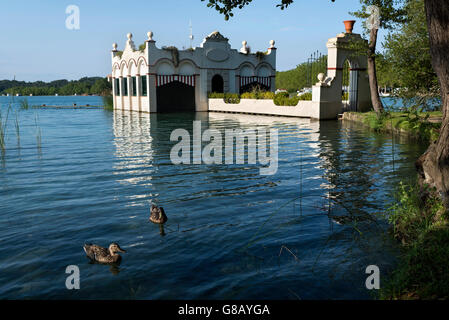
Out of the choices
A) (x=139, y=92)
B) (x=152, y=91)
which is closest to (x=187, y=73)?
(x=152, y=91)

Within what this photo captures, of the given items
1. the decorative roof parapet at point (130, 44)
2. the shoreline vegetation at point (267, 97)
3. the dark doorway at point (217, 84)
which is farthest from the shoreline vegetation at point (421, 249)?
the decorative roof parapet at point (130, 44)

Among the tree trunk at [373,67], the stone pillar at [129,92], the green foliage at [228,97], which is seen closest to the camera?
the tree trunk at [373,67]

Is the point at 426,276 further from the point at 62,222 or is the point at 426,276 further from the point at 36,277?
the point at 62,222

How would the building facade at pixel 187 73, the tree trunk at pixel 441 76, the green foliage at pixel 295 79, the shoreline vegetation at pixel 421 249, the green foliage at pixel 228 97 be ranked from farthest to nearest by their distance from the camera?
the green foliage at pixel 295 79, the building facade at pixel 187 73, the green foliage at pixel 228 97, the tree trunk at pixel 441 76, the shoreline vegetation at pixel 421 249

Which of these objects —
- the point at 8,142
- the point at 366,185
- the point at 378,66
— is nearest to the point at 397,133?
the point at 378,66

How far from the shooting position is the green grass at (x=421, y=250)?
4551mm

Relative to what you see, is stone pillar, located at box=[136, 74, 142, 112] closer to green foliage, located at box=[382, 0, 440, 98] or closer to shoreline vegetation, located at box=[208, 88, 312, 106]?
shoreline vegetation, located at box=[208, 88, 312, 106]

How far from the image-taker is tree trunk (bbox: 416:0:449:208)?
20.8 feet

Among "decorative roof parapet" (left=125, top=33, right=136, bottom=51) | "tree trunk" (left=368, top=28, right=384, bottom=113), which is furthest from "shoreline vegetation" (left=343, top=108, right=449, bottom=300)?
"decorative roof parapet" (left=125, top=33, right=136, bottom=51)

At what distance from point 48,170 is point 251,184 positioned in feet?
21.1

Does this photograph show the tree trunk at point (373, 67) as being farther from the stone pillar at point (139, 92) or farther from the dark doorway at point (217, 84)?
the stone pillar at point (139, 92)

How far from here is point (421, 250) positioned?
5.27 m

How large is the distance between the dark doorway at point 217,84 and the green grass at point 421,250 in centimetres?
3610

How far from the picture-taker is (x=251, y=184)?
34.0ft
